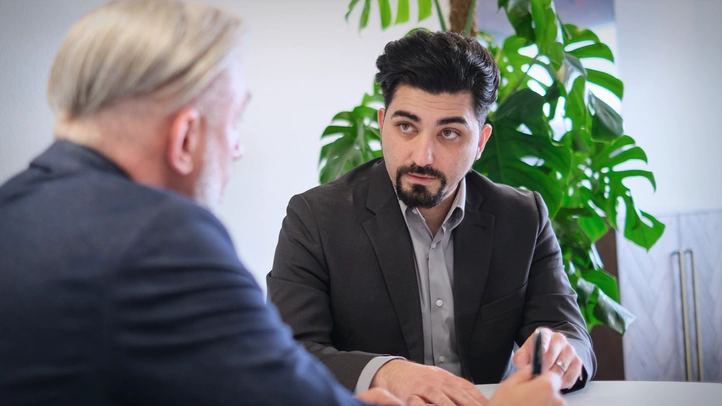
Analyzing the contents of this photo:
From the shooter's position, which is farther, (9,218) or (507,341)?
(507,341)

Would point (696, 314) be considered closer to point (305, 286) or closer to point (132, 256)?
point (305, 286)

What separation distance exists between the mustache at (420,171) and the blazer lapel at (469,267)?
0.17 m

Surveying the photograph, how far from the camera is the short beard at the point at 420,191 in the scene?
177 centimetres

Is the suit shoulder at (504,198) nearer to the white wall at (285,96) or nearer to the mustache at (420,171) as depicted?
the mustache at (420,171)

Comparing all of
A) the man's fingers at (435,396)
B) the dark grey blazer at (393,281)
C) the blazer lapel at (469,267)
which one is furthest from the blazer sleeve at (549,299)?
the man's fingers at (435,396)

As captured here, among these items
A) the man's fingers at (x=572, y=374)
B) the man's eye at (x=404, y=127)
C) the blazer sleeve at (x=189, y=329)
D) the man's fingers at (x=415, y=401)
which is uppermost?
the man's eye at (x=404, y=127)

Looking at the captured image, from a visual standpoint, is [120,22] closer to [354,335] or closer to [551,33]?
[354,335]

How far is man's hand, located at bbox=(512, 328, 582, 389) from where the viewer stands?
135cm

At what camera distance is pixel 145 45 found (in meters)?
0.77

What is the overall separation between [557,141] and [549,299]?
1075 millimetres

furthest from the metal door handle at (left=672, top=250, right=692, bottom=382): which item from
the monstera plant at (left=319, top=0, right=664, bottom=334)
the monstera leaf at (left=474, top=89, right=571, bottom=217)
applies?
the monstera leaf at (left=474, top=89, right=571, bottom=217)

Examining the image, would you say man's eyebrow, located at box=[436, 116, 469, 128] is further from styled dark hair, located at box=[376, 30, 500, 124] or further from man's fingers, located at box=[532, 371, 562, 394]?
man's fingers, located at box=[532, 371, 562, 394]

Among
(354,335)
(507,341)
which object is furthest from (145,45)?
(507,341)

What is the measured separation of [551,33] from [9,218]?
218cm
